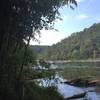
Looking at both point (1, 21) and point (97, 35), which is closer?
point (1, 21)

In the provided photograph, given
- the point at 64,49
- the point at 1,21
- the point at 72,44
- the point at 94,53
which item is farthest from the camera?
the point at 72,44

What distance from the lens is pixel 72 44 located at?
7692 inches

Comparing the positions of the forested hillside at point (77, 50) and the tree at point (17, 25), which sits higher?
the forested hillside at point (77, 50)

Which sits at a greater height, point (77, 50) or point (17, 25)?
point (77, 50)

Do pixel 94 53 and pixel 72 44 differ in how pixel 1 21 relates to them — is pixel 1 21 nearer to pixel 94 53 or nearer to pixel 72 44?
pixel 94 53

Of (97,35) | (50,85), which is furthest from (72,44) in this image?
(50,85)

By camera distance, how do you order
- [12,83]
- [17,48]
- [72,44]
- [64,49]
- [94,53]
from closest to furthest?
[12,83]
[17,48]
[94,53]
[64,49]
[72,44]

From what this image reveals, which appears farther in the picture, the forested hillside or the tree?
the forested hillside

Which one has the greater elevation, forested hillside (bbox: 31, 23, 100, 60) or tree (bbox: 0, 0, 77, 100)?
forested hillside (bbox: 31, 23, 100, 60)

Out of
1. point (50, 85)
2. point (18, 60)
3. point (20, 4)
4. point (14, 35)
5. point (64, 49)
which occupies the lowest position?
point (50, 85)

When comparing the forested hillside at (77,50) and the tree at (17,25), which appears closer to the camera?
the tree at (17,25)

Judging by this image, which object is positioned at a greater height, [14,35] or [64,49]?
[64,49]

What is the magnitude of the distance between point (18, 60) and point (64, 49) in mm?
166347

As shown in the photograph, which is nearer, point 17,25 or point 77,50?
point 17,25
